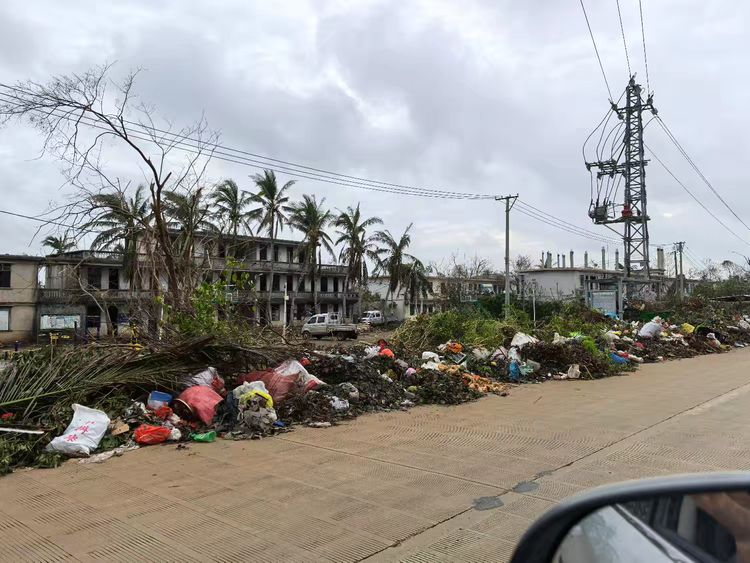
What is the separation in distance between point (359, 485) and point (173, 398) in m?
4.26

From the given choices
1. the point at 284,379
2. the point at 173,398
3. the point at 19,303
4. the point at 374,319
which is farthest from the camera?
the point at 374,319

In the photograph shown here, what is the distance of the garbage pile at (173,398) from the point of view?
6.66 meters

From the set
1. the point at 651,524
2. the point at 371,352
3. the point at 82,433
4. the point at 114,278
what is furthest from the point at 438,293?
the point at 651,524

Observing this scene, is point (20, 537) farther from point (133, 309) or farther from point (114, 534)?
point (133, 309)

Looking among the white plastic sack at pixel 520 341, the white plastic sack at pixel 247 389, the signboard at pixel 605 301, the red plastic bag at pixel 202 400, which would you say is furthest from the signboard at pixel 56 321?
the white plastic sack at pixel 247 389

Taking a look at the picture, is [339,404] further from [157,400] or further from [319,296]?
[319,296]

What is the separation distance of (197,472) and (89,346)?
4419mm

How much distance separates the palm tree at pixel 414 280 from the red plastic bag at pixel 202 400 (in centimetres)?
4272

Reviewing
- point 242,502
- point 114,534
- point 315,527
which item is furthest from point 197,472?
point 315,527

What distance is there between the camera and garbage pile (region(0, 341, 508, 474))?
262 inches

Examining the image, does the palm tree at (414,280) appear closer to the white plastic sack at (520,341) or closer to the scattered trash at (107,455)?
the white plastic sack at (520,341)

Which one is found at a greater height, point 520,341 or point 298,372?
point 520,341

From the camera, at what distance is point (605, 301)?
104 ft

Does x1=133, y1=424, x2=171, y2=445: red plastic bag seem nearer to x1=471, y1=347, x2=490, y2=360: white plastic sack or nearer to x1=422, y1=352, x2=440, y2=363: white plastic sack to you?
x1=422, y1=352, x2=440, y2=363: white plastic sack
